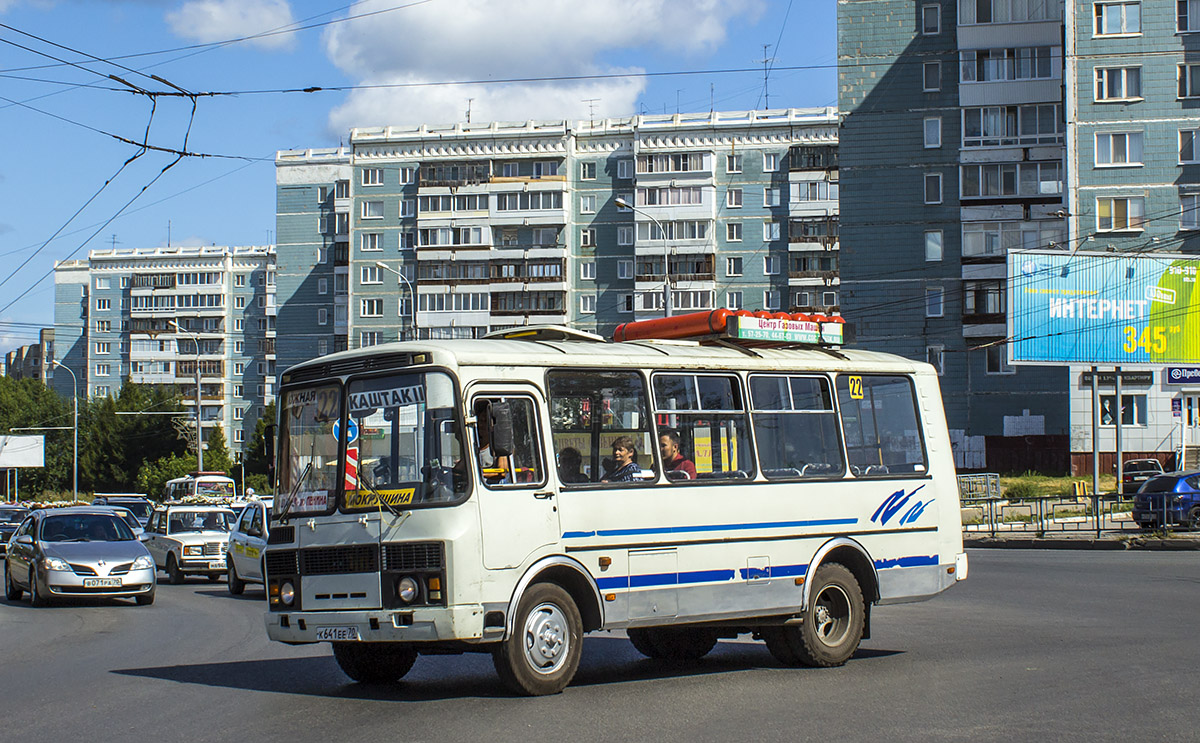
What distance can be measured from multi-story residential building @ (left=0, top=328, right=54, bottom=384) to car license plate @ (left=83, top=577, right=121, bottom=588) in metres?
145

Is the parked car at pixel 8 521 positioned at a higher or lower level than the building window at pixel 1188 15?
lower

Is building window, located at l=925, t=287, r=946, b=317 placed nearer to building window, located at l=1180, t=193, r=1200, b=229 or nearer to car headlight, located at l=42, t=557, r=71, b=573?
building window, located at l=1180, t=193, r=1200, b=229

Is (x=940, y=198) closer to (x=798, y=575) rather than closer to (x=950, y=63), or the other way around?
(x=950, y=63)

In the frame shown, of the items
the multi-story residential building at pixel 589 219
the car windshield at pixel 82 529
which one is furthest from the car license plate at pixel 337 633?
the multi-story residential building at pixel 589 219

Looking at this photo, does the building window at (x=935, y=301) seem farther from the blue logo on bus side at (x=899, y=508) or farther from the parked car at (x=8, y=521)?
the blue logo on bus side at (x=899, y=508)

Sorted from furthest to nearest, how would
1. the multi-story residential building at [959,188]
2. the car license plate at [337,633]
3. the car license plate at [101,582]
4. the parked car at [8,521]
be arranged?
1. the multi-story residential building at [959,188]
2. the parked car at [8,521]
3. the car license plate at [101,582]
4. the car license plate at [337,633]

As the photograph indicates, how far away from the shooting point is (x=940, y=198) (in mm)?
62031

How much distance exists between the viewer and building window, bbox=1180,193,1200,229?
53.4m

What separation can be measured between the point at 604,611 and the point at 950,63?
183 ft

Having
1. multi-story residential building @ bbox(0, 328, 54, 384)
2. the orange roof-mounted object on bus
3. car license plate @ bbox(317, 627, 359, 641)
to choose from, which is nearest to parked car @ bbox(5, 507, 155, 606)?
the orange roof-mounted object on bus

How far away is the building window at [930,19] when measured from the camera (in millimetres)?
61531

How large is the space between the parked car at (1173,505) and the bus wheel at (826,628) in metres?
20.2

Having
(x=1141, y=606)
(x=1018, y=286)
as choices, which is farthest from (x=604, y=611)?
(x=1018, y=286)

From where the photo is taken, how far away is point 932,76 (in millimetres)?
61781
